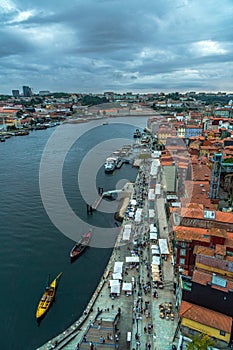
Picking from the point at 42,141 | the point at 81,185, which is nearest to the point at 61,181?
the point at 81,185

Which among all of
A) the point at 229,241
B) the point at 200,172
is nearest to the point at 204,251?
the point at 229,241

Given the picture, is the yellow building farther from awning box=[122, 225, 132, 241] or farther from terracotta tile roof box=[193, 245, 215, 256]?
awning box=[122, 225, 132, 241]

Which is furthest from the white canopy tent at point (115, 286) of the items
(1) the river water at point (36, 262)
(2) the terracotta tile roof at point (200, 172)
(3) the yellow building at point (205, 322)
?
(2) the terracotta tile roof at point (200, 172)

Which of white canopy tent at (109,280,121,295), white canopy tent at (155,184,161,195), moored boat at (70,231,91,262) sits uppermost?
white canopy tent at (155,184,161,195)

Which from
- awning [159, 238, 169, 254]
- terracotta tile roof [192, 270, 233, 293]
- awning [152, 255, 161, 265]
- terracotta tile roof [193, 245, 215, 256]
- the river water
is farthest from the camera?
awning [159, 238, 169, 254]

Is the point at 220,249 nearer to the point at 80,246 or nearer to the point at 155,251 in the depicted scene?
the point at 155,251

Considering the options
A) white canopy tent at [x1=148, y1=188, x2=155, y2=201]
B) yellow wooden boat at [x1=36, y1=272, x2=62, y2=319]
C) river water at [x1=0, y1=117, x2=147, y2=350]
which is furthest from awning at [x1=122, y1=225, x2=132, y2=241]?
yellow wooden boat at [x1=36, y1=272, x2=62, y2=319]
